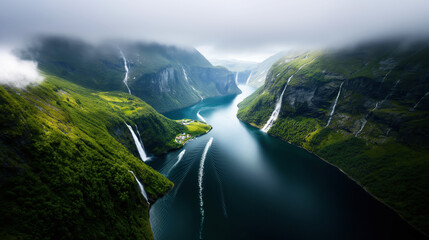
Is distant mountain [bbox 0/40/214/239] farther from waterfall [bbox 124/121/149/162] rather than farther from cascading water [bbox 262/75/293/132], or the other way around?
cascading water [bbox 262/75/293/132]

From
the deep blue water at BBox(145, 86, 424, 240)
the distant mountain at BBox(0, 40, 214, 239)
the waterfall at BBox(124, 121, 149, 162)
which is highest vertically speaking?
the distant mountain at BBox(0, 40, 214, 239)

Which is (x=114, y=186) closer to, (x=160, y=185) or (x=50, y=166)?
(x=50, y=166)

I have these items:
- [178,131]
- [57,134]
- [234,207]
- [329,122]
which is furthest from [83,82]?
[329,122]

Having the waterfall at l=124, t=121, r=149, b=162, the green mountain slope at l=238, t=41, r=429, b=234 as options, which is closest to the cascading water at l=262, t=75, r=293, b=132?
the green mountain slope at l=238, t=41, r=429, b=234

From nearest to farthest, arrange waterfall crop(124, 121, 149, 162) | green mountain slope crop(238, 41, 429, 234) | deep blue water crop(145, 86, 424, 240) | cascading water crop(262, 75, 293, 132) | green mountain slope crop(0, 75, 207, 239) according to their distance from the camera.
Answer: green mountain slope crop(0, 75, 207, 239) → deep blue water crop(145, 86, 424, 240) → green mountain slope crop(238, 41, 429, 234) → waterfall crop(124, 121, 149, 162) → cascading water crop(262, 75, 293, 132)

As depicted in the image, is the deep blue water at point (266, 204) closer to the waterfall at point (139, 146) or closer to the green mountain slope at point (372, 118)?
the waterfall at point (139, 146)

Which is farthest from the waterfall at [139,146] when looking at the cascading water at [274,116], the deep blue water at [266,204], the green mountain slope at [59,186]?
the cascading water at [274,116]
